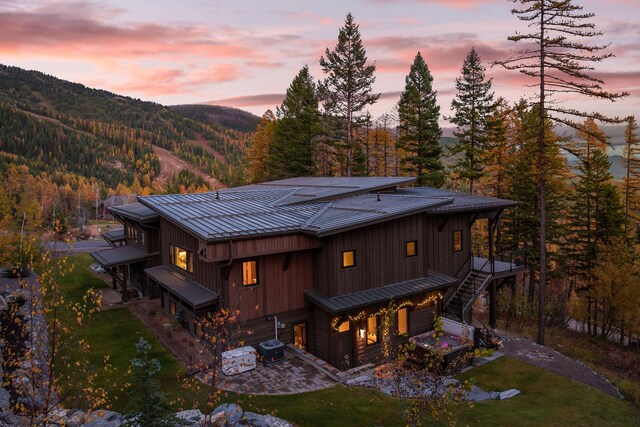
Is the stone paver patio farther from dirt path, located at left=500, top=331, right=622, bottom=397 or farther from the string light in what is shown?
dirt path, located at left=500, top=331, right=622, bottom=397

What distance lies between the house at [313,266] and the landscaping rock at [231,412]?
16.6 feet

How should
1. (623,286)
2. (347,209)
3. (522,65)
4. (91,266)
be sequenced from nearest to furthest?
(347,209)
(522,65)
(623,286)
(91,266)

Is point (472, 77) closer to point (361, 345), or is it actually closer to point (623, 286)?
point (623, 286)

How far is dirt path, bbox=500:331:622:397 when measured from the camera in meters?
19.1

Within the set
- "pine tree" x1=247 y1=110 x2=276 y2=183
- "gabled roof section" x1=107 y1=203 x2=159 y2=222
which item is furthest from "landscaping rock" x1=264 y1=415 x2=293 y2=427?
"pine tree" x1=247 y1=110 x2=276 y2=183

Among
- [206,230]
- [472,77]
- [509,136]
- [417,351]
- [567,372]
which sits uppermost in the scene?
[472,77]

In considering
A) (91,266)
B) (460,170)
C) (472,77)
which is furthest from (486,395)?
(91,266)

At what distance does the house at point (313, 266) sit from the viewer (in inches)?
723

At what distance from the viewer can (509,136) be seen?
41.9 m

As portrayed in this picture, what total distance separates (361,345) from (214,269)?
751 centimetres

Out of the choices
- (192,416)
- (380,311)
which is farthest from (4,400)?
(380,311)

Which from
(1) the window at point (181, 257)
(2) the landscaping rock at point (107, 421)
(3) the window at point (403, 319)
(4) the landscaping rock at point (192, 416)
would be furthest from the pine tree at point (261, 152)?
(4) the landscaping rock at point (192, 416)

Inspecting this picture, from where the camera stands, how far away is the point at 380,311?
787 inches

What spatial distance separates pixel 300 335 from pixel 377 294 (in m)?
4.12
